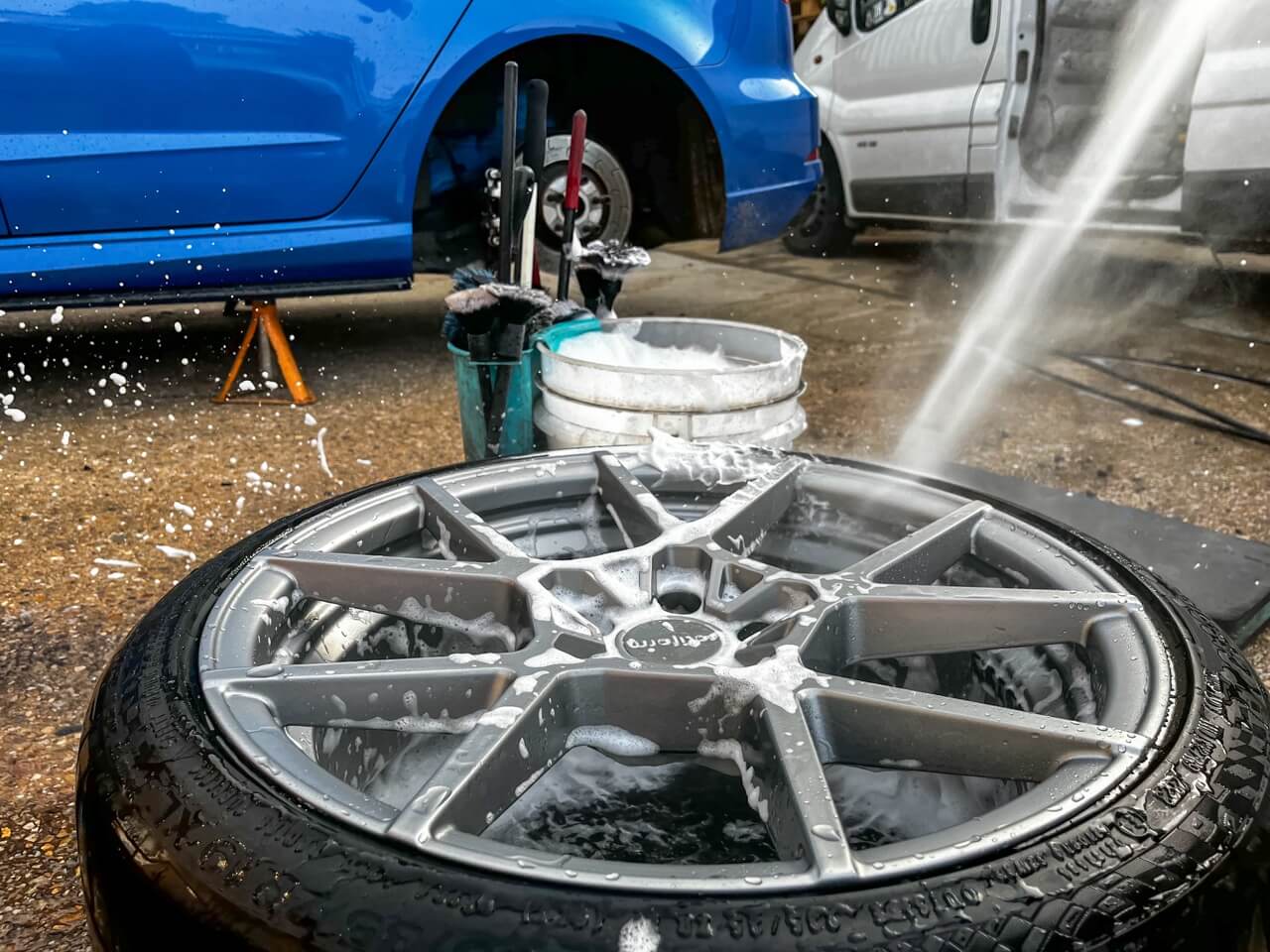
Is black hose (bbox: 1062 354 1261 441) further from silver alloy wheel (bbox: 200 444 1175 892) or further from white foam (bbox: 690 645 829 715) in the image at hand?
white foam (bbox: 690 645 829 715)

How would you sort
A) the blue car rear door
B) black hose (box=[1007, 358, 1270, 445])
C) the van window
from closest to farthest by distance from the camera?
the blue car rear door
black hose (box=[1007, 358, 1270, 445])
the van window

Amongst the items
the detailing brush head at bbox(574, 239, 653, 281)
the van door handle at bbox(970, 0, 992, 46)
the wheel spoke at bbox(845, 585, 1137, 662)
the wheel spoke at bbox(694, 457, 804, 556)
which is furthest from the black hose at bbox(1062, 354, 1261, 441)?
the wheel spoke at bbox(845, 585, 1137, 662)

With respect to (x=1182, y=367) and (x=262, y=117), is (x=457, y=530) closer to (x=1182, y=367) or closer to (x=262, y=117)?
(x=262, y=117)

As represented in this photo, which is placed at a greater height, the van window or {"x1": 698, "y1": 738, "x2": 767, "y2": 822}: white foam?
the van window

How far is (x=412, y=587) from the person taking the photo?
115cm

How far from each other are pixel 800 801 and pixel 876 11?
5.48 m

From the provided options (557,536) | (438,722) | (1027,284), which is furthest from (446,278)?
(438,722)

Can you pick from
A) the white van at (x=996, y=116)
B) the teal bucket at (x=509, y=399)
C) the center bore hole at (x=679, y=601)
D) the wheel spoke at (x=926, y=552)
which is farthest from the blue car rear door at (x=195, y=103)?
the white van at (x=996, y=116)

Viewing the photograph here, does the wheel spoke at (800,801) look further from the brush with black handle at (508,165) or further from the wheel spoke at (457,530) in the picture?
the brush with black handle at (508,165)

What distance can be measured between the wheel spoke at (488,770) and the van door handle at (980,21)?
15.3 feet

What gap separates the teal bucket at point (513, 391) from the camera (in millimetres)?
2121

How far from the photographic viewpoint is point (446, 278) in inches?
227

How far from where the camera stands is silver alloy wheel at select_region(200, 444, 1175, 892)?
0.79 meters

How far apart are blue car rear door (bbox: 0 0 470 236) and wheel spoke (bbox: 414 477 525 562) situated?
6.43 feet
